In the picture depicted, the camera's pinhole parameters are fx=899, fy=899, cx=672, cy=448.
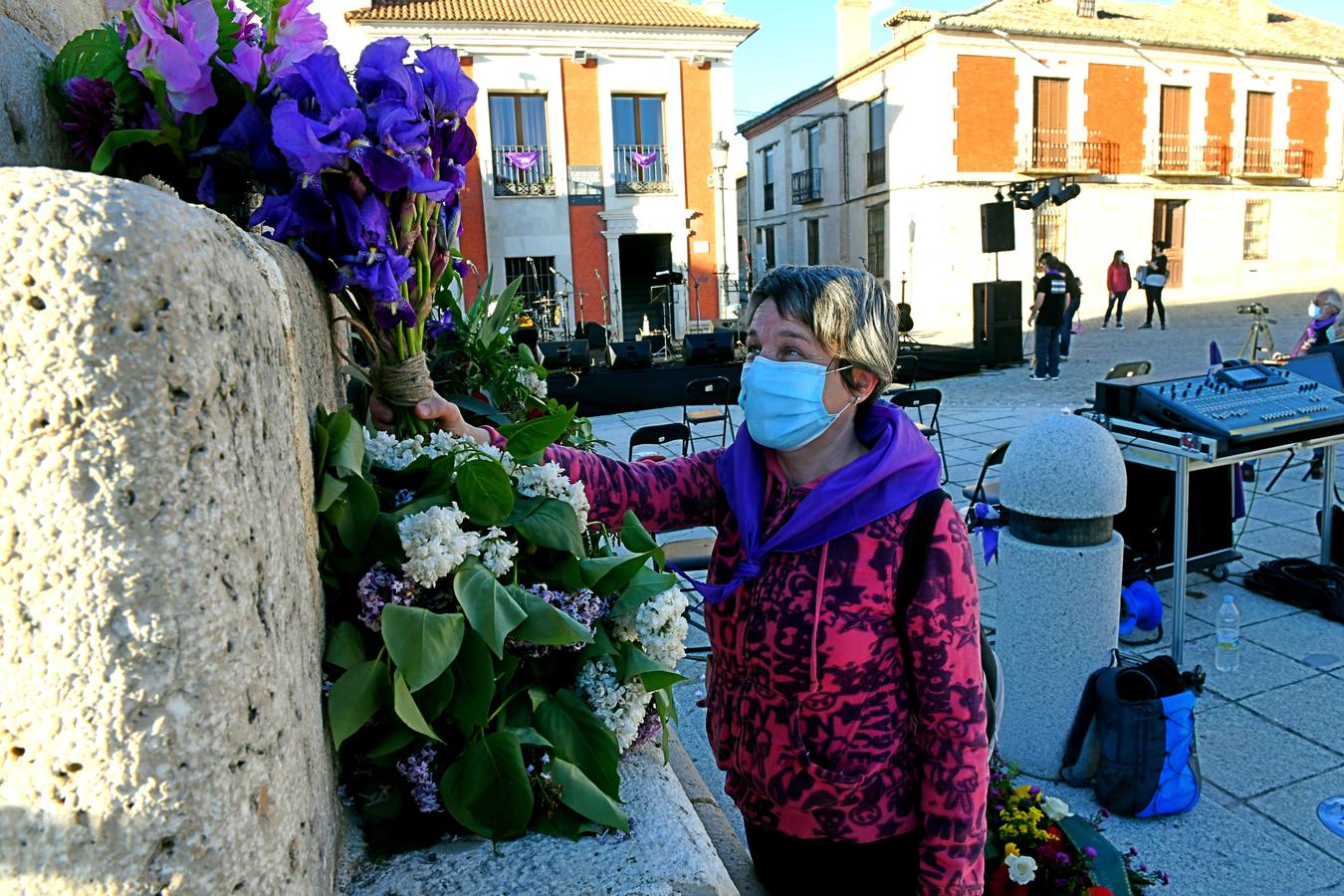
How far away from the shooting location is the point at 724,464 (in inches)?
74.0

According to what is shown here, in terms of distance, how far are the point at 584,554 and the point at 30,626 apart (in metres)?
0.76

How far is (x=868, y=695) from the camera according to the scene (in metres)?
1.59

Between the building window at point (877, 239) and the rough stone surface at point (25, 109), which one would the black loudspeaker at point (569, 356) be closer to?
the rough stone surface at point (25, 109)

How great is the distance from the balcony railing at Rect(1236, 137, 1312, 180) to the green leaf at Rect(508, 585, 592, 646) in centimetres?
3487

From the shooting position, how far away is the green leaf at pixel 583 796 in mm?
1074

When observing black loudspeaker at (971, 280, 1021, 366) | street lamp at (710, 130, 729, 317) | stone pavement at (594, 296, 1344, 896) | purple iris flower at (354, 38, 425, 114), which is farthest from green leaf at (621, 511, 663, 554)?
street lamp at (710, 130, 729, 317)

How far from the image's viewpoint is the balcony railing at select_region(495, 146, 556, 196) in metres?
22.8

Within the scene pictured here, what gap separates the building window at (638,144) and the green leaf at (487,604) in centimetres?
2347

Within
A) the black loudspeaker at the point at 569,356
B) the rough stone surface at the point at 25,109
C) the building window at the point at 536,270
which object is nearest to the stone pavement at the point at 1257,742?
the rough stone surface at the point at 25,109

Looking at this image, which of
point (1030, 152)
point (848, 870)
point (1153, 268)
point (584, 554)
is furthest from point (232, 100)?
point (1030, 152)

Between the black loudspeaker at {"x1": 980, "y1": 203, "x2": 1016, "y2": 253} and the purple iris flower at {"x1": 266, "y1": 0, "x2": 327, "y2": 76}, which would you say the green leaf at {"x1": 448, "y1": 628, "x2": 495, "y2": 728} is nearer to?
the purple iris flower at {"x1": 266, "y1": 0, "x2": 327, "y2": 76}

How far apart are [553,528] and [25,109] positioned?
35.2 inches

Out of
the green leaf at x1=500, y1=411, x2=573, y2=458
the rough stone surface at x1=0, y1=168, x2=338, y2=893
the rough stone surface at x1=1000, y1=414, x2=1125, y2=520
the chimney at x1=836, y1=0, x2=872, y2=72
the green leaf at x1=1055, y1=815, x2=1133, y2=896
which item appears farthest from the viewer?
the chimney at x1=836, y1=0, x2=872, y2=72

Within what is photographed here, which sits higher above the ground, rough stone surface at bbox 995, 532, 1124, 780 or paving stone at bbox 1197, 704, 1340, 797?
rough stone surface at bbox 995, 532, 1124, 780
